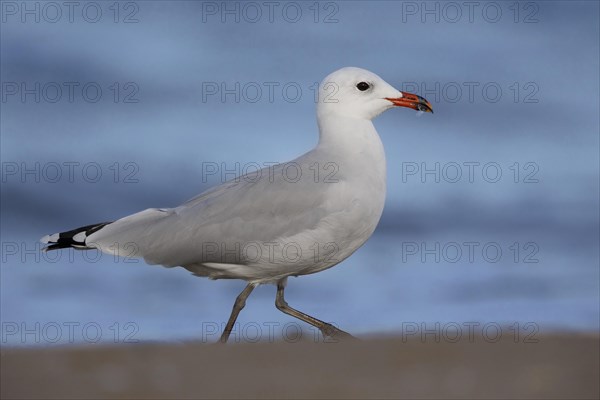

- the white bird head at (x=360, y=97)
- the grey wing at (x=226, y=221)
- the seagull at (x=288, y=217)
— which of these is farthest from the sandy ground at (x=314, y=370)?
the white bird head at (x=360, y=97)

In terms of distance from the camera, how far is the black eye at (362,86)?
9469mm

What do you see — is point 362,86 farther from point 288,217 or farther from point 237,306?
point 237,306

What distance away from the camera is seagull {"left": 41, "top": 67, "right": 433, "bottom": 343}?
8539mm

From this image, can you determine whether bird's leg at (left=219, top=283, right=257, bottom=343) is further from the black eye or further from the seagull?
the black eye

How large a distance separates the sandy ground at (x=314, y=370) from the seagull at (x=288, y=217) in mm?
2852

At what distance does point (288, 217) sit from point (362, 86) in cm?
155

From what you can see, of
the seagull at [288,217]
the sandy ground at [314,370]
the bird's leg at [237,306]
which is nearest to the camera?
the sandy ground at [314,370]

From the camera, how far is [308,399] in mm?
4430

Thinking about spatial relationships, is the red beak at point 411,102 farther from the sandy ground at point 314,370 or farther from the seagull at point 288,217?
the sandy ground at point 314,370

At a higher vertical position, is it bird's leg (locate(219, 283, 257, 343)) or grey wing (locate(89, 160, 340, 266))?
grey wing (locate(89, 160, 340, 266))

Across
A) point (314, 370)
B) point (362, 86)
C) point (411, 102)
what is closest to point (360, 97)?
point (362, 86)

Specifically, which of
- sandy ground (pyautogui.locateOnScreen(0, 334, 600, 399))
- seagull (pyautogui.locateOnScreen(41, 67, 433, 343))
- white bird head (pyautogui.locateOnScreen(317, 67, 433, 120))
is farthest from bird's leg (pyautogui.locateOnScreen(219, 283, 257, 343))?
sandy ground (pyautogui.locateOnScreen(0, 334, 600, 399))

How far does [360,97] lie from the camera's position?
31.0ft

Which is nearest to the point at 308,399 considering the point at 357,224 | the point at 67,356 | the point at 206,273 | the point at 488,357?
the point at 488,357
